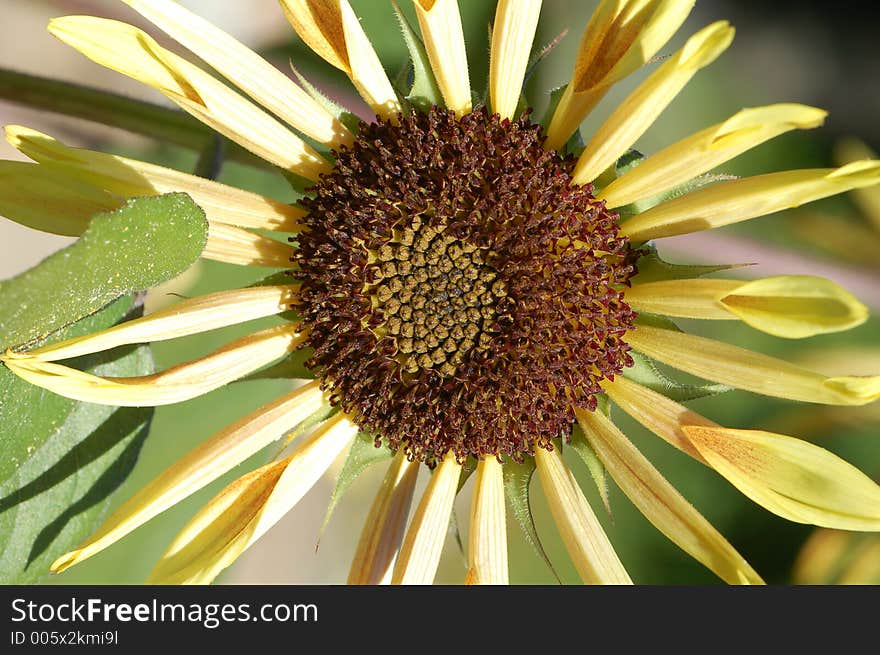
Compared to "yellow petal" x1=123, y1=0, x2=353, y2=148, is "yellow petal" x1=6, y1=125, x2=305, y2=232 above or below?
below

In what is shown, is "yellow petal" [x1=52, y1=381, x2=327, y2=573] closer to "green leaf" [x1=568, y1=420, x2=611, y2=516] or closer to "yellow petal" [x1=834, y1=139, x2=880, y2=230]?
"green leaf" [x1=568, y1=420, x2=611, y2=516]

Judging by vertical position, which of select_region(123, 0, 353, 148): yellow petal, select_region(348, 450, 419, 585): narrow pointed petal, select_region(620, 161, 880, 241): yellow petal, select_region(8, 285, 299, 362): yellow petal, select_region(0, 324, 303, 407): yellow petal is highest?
select_region(123, 0, 353, 148): yellow petal

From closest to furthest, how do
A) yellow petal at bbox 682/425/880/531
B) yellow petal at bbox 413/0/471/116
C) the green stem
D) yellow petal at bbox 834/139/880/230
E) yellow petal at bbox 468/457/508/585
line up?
yellow petal at bbox 682/425/880/531, yellow petal at bbox 413/0/471/116, yellow petal at bbox 468/457/508/585, the green stem, yellow petal at bbox 834/139/880/230

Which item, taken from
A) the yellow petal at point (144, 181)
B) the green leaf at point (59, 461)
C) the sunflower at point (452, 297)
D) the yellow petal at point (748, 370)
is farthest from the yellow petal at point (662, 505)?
the green leaf at point (59, 461)

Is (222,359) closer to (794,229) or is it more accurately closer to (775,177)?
(775,177)

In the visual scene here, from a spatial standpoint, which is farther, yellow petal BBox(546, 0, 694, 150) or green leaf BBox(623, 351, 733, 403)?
green leaf BBox(623, 351, 733, 403)

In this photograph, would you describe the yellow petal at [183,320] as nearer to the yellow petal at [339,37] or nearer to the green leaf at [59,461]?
the green leaf at [59,461]

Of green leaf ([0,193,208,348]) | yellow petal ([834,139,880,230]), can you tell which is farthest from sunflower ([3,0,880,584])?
yellow petal ([834,139,880,230])
